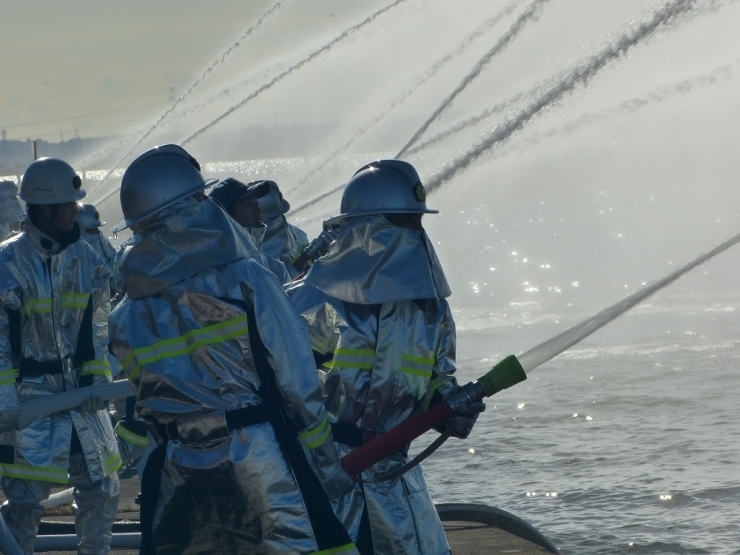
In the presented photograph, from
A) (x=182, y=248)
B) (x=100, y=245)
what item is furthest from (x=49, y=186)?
(x=100, y=245)

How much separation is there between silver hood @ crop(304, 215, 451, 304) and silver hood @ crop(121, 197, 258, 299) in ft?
1.93

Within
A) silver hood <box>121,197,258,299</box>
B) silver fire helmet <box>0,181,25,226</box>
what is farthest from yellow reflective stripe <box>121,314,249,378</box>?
silver fire helmet <box>0,181,25,226</box>

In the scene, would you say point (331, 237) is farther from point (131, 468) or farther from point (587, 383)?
point (587, 383)

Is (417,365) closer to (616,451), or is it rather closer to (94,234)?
(94,234)

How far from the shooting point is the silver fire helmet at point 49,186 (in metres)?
5.54

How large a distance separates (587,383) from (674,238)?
3141cm

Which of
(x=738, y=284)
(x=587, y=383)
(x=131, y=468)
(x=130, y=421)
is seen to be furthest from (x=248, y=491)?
(x=738, y=284)

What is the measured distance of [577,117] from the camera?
34.1 m

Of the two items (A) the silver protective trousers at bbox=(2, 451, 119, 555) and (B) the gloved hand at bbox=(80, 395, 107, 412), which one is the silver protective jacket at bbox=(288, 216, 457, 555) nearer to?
(B) the gloved hand at bbox=(80, 395, 107, 412)

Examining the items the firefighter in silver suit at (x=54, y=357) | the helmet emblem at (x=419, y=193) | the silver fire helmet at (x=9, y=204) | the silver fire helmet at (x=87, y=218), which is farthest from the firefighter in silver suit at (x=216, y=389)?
the silver fire helmet at (x=9, y=204)

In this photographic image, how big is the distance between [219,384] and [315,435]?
34cm

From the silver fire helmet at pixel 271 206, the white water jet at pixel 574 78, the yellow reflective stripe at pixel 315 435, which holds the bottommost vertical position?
the yellow reflective stripe at pixel 315 435

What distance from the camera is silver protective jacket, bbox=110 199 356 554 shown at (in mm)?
3287

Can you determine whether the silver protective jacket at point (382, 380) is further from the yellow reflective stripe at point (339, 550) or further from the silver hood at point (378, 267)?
→ the yellow reflective stripe at point (339, 550)
